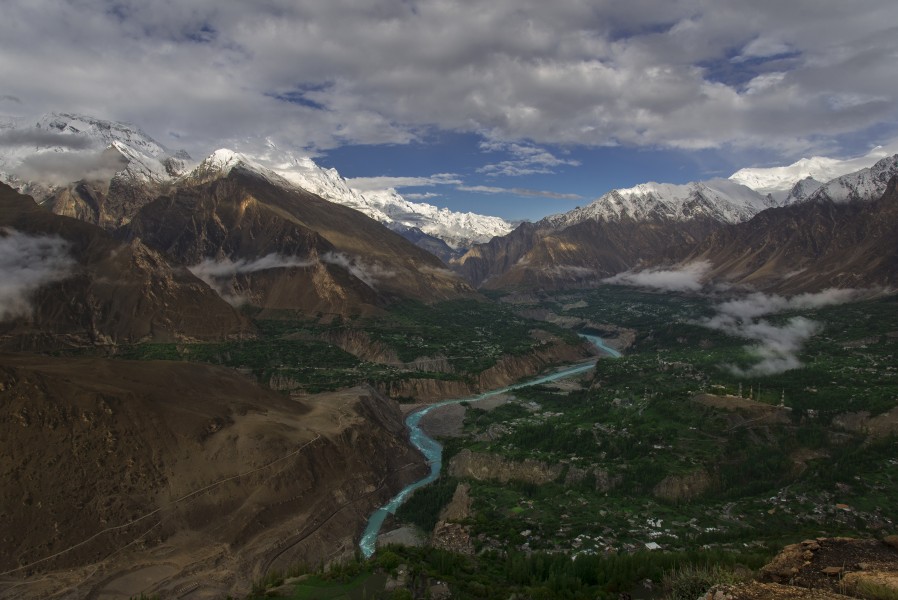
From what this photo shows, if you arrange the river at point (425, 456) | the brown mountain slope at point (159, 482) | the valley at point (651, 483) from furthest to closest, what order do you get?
the river at point (425, 456) → the brown mountain slope at point (159, 482) → the valley at point (651, 483)

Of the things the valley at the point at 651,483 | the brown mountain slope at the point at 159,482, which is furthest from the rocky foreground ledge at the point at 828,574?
the brown mountain slope at the point at 159,482

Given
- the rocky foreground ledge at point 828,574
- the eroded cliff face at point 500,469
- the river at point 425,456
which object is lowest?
the river at point 425,456

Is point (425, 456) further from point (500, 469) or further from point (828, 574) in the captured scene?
point (828, 574)

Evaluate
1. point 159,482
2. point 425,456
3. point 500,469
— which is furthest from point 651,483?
point 159,482

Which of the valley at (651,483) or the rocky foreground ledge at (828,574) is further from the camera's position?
the valley at (651,483)

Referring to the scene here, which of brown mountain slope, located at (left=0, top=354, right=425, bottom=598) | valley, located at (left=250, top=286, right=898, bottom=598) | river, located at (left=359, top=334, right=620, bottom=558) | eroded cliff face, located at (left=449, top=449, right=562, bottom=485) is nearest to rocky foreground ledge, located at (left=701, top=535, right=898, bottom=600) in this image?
valley, located at (left=250, top=286, right=898, bottom=598)

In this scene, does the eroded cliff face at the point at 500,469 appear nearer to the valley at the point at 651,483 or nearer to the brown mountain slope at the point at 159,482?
the valley at the point at 651,483
